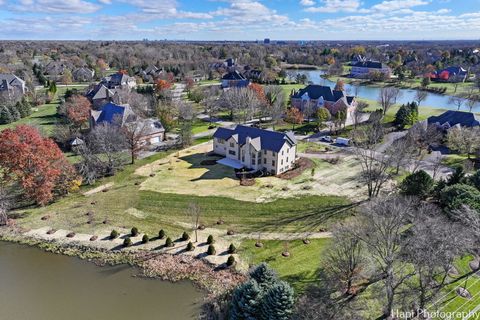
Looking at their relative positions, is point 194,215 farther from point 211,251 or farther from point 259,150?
point 259,150

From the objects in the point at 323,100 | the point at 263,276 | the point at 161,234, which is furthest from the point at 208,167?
the point at 323,100

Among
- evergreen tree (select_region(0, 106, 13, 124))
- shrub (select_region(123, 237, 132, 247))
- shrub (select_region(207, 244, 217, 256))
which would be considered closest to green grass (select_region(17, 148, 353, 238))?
shrub (select_region(123, 237, 132, 247))

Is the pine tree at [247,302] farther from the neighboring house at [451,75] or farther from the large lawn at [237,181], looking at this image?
the neighboring house at [451,75]

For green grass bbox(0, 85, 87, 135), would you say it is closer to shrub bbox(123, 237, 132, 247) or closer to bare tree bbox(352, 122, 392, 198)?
shrub bbox(123, 237, 132, 247)

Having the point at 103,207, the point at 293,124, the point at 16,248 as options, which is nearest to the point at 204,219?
the point at 103,207

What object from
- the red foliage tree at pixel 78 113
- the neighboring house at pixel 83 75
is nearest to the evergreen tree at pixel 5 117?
the red foliage tree at pixel 78 113
